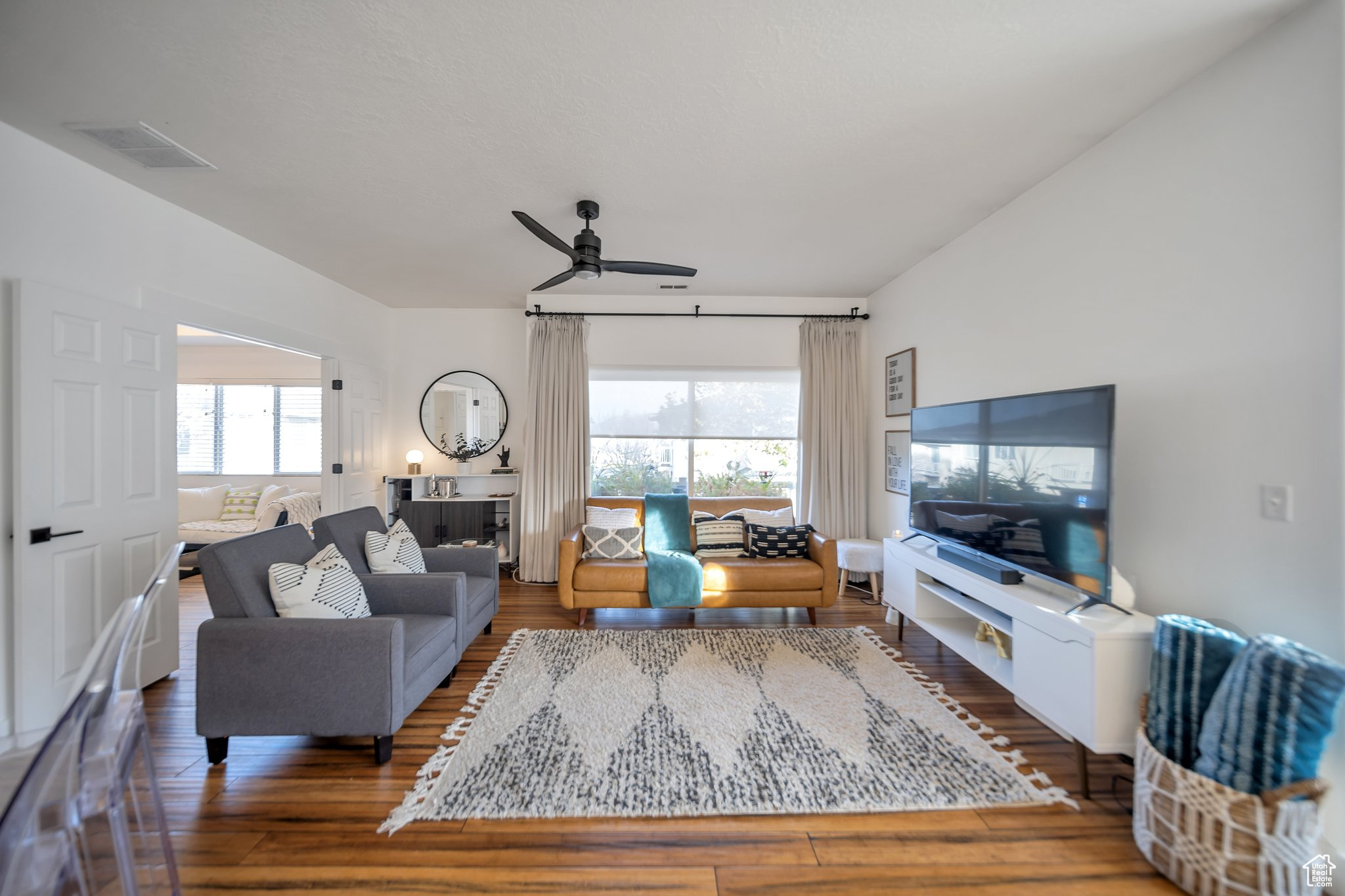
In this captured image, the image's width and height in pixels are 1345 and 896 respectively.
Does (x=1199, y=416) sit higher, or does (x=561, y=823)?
(x=1199, y=416)

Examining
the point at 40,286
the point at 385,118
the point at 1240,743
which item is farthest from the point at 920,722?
the point at 40,286

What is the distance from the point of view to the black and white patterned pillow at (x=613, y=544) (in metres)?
3.74

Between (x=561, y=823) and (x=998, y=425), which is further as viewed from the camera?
(x=998, y=425)

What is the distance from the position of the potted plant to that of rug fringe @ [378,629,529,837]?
223 centimetres

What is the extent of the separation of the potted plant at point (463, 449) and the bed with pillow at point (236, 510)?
1.49m

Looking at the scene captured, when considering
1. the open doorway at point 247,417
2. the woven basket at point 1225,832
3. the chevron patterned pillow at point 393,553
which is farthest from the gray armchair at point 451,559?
the open doorway at point 247,417

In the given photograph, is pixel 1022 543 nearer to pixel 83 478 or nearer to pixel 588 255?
pixel 588 255

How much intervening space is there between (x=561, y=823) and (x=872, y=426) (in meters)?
3.79

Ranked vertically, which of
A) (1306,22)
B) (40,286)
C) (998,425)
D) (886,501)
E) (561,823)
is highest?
(1306,22)

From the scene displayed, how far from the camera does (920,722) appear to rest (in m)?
2.31

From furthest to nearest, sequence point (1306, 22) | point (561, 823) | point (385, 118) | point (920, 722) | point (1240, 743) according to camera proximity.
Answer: point (920, 722) → point (385, 118) → point (561, 823) → point (1306, 22) → point (1240, 743)

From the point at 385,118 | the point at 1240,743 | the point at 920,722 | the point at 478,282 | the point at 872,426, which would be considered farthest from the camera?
the point at 872,426

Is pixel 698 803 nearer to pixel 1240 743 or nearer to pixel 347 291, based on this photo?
pixel 1240 743

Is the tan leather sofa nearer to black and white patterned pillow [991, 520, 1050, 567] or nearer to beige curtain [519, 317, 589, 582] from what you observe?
beige curtain [519, 317, 589, 582]
